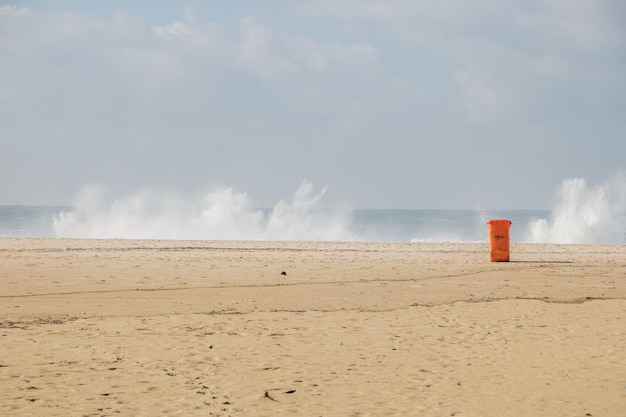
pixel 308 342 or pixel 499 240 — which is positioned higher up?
pixel 499 240

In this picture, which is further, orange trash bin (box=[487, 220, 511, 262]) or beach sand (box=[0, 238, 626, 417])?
orange trash bin (box=[487, 220, 511, 262])

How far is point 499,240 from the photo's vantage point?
66.1ft

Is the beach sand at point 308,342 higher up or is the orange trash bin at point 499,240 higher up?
the orange trash bin at point 499,240

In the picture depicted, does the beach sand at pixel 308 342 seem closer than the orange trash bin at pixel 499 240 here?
Yes

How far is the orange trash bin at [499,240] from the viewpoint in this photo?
2003 cm

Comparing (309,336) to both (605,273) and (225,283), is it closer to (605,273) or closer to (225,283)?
(225,283)

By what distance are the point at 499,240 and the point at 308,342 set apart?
42.4 feet

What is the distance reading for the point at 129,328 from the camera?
922 centimetres

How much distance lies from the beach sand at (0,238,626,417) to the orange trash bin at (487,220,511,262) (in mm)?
2910

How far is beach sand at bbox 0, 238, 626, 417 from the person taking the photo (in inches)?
235

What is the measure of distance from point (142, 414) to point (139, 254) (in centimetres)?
1655

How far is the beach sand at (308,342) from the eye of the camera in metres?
5.97

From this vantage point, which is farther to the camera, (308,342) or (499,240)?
(499,240)

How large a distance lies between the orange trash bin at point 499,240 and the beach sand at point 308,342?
2.91 m
